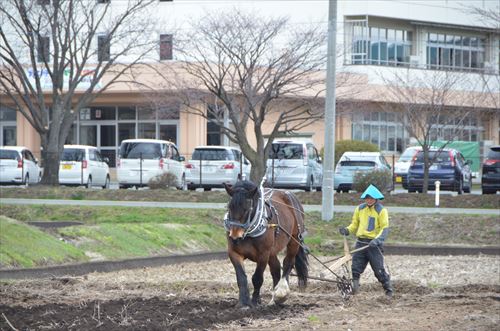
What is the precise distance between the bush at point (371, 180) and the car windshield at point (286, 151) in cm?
440

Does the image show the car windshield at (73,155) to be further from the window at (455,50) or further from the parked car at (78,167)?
the window at (455,50)

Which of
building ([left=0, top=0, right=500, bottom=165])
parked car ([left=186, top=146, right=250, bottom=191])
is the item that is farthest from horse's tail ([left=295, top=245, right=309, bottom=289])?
building ([left=0, top=0, right=500, bottom=165])

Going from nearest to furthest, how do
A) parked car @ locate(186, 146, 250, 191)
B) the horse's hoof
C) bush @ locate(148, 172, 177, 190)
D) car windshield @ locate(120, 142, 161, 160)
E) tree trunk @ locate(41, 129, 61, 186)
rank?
the horse's hoof
bush @ locate(148, 172, 177, 190)
tree trunk @ locate(41, 129, 61, 186)
parked car @ locate(186, 146, 250, 191)
car windshield @ locate(120, 142, 161, 160)

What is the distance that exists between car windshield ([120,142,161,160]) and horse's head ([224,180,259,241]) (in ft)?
85.6

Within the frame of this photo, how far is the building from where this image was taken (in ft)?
179

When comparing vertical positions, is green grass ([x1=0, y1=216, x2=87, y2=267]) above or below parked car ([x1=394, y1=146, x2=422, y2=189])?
below

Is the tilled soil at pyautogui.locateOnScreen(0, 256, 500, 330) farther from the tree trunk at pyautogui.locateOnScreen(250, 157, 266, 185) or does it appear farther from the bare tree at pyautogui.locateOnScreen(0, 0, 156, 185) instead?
the bare tree at pyautogui.locateOnScreen(0, 0, 156, 185)

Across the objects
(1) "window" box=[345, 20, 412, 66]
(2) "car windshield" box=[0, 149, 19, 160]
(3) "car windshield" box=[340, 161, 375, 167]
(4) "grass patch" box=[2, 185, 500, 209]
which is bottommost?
(4) "grass patch" box=[2, 185, 500, 209]

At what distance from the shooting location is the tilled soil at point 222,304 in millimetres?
11594

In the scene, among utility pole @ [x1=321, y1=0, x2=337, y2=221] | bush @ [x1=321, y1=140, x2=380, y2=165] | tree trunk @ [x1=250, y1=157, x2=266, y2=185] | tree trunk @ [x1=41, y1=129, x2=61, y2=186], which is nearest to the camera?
utility pole @ [x1=321, y1=0, x2=337, y2=221]

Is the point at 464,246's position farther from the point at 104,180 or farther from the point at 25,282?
the point at 104,180

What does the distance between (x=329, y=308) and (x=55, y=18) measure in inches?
906

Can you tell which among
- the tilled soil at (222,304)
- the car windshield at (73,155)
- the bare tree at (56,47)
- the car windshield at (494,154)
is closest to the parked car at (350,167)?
the car windshield at (494,154)

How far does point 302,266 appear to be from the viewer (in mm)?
15516
